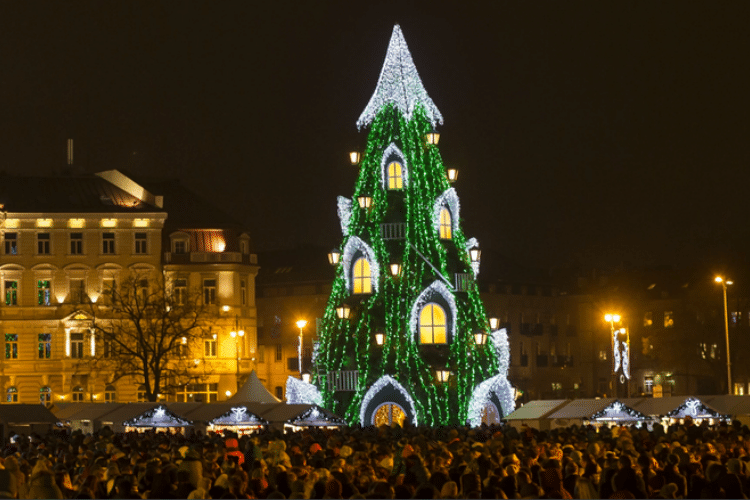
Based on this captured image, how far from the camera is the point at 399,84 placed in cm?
5819

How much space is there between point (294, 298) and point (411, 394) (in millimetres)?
57784

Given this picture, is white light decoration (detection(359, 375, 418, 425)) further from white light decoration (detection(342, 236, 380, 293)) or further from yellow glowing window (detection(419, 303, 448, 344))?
white light decoration (detection(342, 236, 380, 293))

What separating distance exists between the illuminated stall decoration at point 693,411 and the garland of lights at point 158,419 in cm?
1517

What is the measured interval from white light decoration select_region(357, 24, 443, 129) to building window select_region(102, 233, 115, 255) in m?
32.9

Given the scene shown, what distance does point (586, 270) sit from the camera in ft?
434

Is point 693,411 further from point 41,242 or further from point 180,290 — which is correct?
point 41,242

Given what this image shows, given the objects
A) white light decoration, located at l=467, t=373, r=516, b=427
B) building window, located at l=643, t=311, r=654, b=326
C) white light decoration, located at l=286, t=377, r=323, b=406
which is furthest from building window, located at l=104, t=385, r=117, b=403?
building window, located at l=643, t=311, r=654, b=326

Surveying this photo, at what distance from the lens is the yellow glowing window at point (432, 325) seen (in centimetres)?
5872

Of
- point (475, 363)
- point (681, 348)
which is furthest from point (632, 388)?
point (475, 363)

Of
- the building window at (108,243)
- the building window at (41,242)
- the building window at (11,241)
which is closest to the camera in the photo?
the building window at (11,241)

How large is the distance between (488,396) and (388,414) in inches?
152

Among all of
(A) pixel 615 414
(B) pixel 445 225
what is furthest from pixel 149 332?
(A) pixel 615 414

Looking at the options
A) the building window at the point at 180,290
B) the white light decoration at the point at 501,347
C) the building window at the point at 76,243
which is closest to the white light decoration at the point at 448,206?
the white light decoration at the point at 501,347

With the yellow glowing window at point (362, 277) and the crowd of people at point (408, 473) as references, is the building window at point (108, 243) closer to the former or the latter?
the yellow glowing window at point (362, 277)
